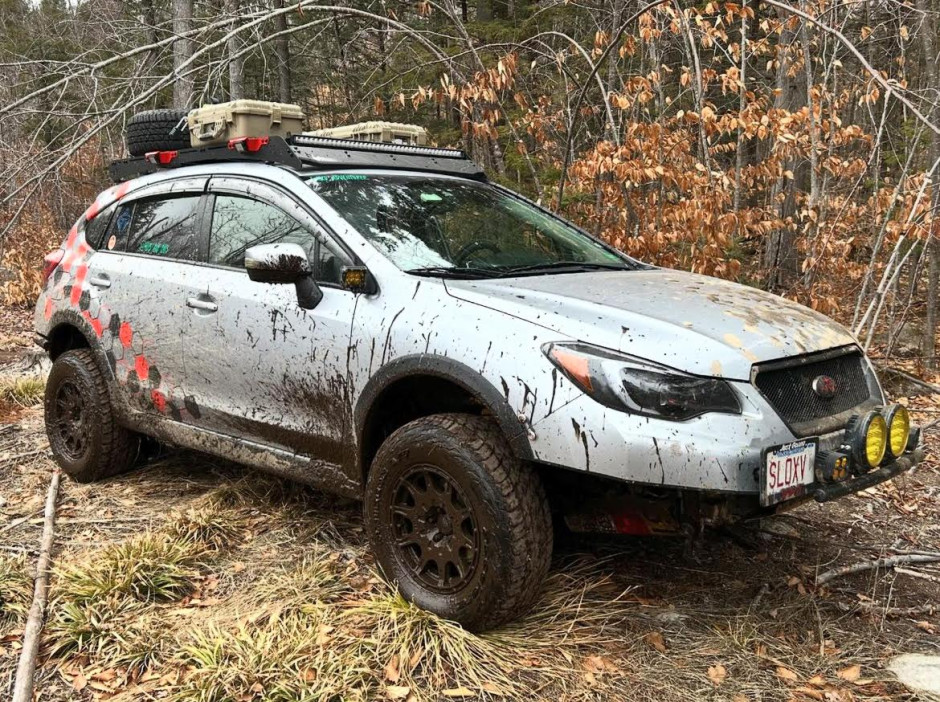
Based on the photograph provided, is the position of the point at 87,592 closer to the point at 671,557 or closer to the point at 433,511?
the point at 433,511

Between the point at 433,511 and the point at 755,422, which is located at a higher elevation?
the point at 755,422

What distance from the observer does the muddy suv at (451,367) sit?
266cm

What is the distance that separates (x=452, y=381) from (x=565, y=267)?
102cm

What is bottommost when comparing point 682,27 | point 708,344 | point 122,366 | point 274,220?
point 122,366

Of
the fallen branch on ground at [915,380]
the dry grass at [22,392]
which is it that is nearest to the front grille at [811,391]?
the fallen branch on ground at [915,380]

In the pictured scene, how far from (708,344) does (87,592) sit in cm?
265

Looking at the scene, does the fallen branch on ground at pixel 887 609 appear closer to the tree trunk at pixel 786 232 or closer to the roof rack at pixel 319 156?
the roof rack at pixel 319 156

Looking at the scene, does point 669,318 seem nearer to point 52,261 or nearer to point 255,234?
point 255,234

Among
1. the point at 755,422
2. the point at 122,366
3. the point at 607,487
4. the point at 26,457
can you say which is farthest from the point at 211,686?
the point at 26,457

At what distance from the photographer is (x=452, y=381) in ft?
9.77

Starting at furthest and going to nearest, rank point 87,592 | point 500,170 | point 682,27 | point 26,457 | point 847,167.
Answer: point 500,170, point 847,167, point 682,27, point 26,457, point 87,592

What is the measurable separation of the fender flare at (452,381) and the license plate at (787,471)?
754mm

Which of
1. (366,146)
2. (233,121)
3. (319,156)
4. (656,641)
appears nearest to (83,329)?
(233,121)

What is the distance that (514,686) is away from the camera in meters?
2.77
